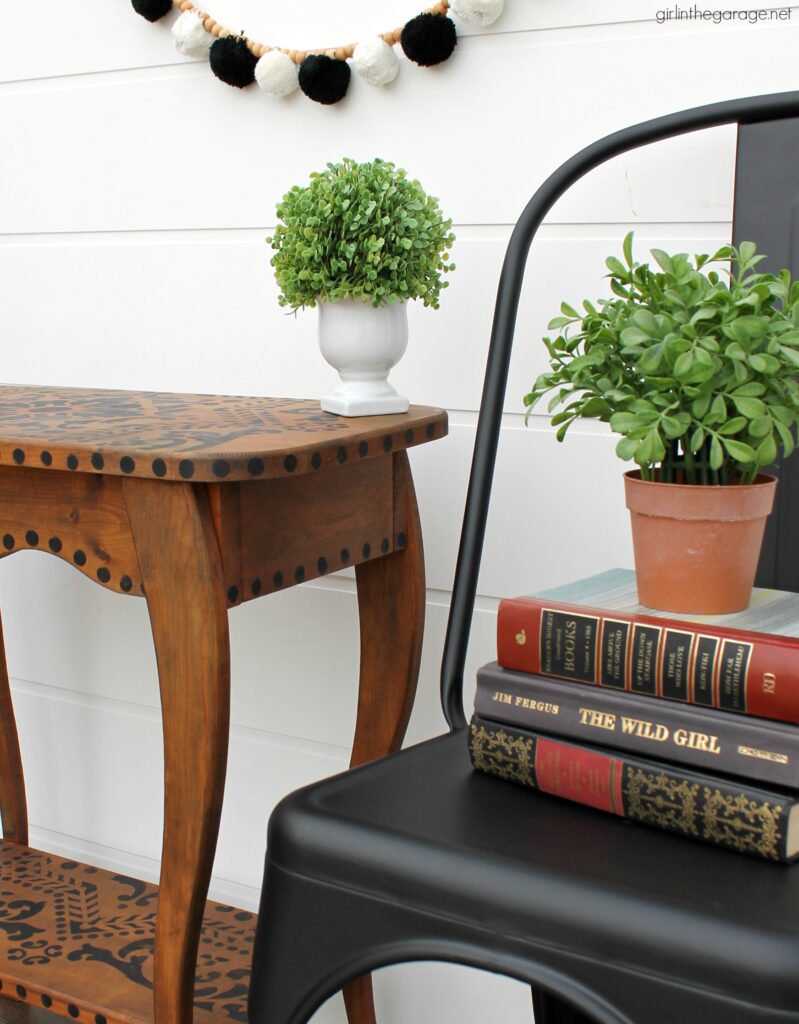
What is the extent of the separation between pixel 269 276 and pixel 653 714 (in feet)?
2.73

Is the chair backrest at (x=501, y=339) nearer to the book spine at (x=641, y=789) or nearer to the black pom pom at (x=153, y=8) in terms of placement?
the book spine at (x=641, y=789)

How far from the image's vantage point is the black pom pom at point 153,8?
53.2 inches

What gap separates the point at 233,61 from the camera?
Result: 51.1 inches

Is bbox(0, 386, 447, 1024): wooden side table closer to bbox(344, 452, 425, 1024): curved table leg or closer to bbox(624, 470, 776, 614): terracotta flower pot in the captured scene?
bbox(344, 452, 425, 1024): curved table leg

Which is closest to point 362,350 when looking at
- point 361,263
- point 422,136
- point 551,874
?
point 361,263

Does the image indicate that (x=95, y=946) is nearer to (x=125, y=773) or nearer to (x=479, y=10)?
(x=125, y=773)

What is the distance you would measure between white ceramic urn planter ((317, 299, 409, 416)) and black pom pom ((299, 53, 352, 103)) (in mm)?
312

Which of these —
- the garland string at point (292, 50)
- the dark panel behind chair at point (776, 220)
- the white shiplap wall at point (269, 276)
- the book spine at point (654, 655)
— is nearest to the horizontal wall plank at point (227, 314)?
the white shiplap wall at point (269, 276)

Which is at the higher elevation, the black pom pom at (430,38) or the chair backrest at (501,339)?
the black pom pom at (430,38)

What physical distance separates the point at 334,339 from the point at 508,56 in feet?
1.16

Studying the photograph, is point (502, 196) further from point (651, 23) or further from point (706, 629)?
point (706, 629)

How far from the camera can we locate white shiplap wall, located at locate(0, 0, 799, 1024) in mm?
1123

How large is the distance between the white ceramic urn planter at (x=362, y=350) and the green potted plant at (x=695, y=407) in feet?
0.91

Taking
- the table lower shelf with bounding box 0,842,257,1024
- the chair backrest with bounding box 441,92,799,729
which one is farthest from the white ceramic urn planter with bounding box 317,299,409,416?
the table lower shelf with bounding box 0,842,257,1024
